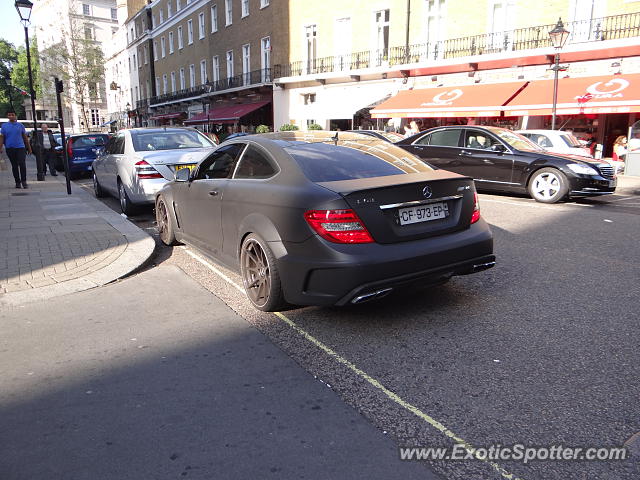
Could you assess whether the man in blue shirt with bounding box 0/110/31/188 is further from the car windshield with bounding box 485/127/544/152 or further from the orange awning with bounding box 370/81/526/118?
the orange awning with bounding box 370/81/526/118

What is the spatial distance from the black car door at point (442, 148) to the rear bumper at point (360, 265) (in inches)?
315

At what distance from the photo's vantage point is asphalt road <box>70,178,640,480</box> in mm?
2637

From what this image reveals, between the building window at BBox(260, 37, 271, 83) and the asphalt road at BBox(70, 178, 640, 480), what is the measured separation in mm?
30307

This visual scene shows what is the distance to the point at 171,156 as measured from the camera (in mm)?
8789

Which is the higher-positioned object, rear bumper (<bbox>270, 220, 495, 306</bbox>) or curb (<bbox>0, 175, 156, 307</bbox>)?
rear bumper (<bbox>270, 220, 495, 306</bbox>)

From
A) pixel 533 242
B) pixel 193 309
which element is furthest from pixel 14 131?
pixel 533 242

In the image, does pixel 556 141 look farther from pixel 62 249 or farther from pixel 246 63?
pixel 246 63

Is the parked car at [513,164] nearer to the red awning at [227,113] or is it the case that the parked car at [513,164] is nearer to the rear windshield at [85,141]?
the rear windshield at [85,141]

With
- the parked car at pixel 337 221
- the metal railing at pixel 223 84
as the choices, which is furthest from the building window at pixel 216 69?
the parked car at pixel 337 221

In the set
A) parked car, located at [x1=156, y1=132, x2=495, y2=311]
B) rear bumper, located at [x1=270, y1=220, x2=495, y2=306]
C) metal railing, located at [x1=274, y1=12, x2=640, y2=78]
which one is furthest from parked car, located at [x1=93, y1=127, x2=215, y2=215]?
metal railing, located at [x1=274, y1=12, x2=640, y2=78]

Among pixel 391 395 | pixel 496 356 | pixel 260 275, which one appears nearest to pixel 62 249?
pixel 260 275

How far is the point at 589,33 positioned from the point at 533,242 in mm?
15249

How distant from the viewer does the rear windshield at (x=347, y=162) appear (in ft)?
13.8

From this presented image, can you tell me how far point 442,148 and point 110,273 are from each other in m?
8.62
